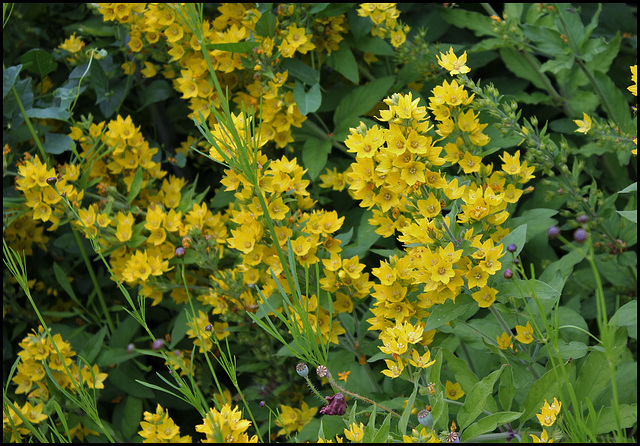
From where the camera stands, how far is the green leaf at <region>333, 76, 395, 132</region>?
1.78 meters

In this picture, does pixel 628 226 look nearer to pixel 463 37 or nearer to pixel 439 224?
pixel 439 224

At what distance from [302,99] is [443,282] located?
83cm

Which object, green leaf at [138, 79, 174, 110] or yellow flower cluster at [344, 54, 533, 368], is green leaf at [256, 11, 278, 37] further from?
yellow flower cluster at [344, 54, 533, 368]

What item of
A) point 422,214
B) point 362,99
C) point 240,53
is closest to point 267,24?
point 240,53

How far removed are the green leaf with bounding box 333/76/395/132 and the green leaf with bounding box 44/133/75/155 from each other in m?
0.79

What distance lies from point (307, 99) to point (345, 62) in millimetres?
211

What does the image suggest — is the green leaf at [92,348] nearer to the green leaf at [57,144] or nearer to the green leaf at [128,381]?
the green leaf at [128,381]

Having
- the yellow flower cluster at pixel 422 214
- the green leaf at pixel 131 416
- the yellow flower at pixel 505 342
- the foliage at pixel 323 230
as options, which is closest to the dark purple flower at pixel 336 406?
the foliage at pixel 323 230

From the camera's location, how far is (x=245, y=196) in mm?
1335

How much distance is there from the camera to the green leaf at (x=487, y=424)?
0.95 metres

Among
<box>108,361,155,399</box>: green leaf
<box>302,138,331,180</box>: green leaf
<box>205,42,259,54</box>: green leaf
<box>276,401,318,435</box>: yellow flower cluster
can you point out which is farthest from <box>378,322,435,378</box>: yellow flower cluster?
<box>108,361,155,399</box>: green leaf

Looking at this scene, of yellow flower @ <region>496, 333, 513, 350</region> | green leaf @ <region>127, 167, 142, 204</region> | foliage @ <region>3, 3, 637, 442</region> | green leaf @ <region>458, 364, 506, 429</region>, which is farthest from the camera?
green leaf @ <region>127, 167, 142, 204</region>

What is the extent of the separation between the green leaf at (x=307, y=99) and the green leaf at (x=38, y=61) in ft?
2.74

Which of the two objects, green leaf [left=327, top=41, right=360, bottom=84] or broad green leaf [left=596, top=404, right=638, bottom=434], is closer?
broad green leaf [left=596, top=404, right=638, bottom=434]
